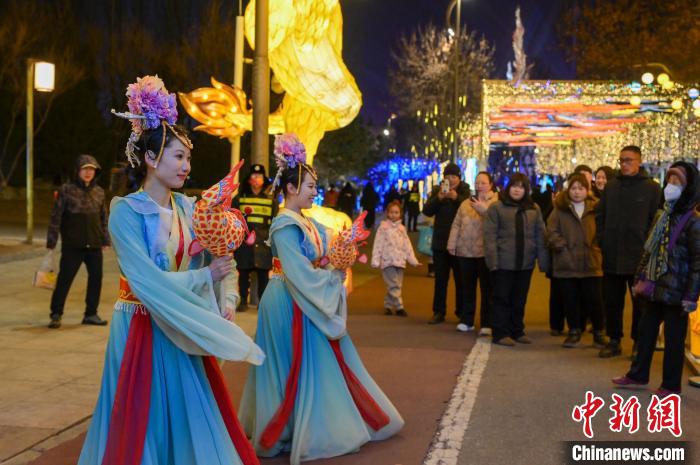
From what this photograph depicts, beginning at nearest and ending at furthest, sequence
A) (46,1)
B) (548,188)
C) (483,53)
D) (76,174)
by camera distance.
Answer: (76,174) → (548,188) → (46,1) → (483,53)

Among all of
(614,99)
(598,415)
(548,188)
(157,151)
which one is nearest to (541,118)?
(614,99)

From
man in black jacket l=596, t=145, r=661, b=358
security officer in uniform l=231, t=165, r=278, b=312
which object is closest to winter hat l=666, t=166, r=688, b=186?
man in black jacket l=596, t=145, r=661, b=358

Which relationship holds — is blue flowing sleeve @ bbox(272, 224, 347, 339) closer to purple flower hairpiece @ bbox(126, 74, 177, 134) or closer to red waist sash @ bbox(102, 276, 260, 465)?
red waist sash @ bbox(102, 276, 260, 465)

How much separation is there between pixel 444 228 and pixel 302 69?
2784 millimetres

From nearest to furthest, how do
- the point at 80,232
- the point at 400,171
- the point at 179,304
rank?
the point at 179,304, the point at 80,232, the point at 400,171

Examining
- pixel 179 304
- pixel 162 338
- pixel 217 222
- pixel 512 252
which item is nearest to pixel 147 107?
pixel 217 222

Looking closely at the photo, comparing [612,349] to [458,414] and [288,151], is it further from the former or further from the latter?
[288,151]

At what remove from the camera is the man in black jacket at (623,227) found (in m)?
8.69

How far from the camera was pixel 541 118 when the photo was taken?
29391 mm

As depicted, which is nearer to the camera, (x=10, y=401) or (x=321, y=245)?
(x=321, y=245)

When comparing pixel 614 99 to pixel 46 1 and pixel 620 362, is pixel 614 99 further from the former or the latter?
pixel 46 1

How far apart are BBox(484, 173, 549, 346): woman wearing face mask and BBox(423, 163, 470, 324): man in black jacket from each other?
1.38m

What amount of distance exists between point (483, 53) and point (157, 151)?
47.8 meters

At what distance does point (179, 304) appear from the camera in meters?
4.05
